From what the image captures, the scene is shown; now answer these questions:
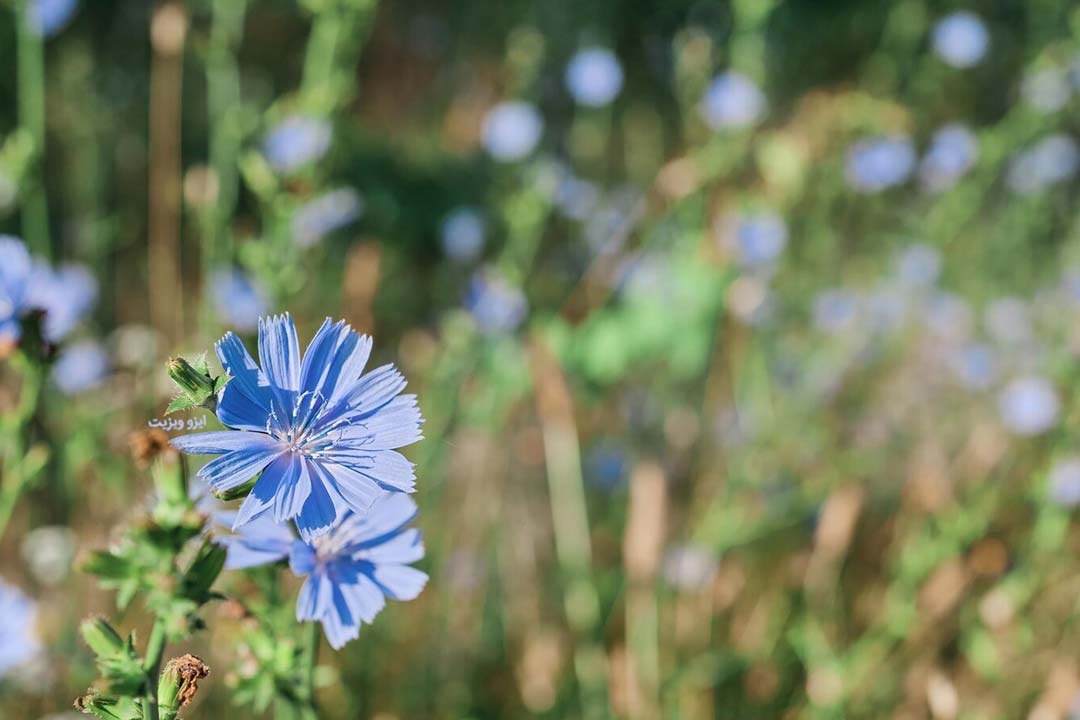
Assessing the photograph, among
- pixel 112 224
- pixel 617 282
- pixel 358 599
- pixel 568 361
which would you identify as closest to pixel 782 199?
pixel 617 282

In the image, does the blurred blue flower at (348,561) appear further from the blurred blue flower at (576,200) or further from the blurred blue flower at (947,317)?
the blurred blue flower at (947,317)

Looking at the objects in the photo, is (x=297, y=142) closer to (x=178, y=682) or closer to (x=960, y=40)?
(x=178, y=682)

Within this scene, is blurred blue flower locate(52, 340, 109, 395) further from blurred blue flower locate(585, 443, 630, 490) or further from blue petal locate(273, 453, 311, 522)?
blue petal locate(273, 453, 311, 522)

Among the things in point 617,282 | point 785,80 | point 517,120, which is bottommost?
point 617,282

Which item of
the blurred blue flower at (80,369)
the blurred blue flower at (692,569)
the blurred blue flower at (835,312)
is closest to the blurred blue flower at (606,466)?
the blurred blue flower at (692,569)

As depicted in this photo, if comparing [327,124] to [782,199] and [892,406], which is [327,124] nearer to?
[782,199]

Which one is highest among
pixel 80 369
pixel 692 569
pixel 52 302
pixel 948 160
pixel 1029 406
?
pixel 948 160

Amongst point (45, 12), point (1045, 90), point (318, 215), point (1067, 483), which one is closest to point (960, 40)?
point (1045, 90)
